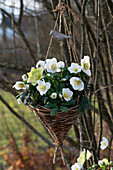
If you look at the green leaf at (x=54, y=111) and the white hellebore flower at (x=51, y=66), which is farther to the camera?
the white hellebore flower at (x=51, y=66)

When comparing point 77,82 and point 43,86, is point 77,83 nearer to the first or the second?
point 77,82

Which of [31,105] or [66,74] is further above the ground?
[66,74]

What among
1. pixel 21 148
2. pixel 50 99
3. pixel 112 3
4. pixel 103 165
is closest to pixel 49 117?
pixel 50 99

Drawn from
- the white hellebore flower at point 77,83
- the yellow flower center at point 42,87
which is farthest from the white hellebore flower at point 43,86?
the white hellebore flower at point 77,83

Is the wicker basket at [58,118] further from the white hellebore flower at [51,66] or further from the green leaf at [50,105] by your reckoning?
the white hellebore flower at [51,66]

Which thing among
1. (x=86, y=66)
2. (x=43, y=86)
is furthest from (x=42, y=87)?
(x=86, y=66)

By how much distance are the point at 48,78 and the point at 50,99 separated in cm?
11

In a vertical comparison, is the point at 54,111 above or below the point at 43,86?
below

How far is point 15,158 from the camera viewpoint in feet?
11.5

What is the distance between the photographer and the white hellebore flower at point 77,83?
2.96 ft

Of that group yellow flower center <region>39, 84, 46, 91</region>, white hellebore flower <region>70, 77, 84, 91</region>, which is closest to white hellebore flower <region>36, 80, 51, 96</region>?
yellow flower center <region>39, 84, 46, 91</region>

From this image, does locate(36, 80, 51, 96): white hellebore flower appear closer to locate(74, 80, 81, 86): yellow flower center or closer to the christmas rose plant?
the christmas rose plant

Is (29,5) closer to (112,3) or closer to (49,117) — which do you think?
(112,3)

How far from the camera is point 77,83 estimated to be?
92 centimetres
